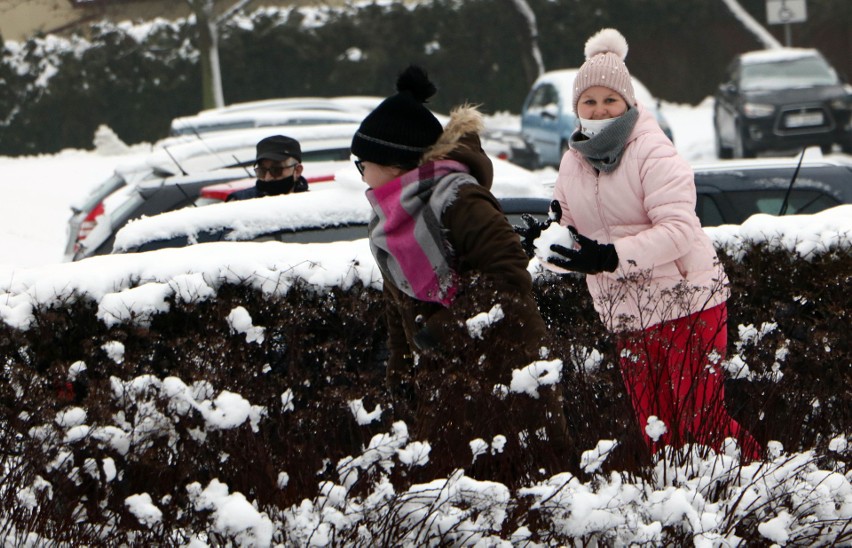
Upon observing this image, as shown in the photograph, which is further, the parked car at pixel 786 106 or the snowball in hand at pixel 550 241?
the parked car at pixel 786 106

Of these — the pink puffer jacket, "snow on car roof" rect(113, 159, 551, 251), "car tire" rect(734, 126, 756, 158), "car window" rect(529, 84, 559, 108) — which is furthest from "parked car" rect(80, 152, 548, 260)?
"car tire" rect(734, 126, 756, 158)

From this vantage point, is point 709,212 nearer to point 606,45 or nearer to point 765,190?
point 765,190

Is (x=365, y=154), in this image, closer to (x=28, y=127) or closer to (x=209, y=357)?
(x=209, y=357)

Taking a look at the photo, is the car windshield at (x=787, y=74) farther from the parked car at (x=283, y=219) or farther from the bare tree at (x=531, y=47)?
the parked car at (x=283, y=219)

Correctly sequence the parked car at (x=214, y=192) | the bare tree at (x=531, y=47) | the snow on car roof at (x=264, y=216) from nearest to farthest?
1. the snow on car roof at (x=264, y=216)
2. the parked car at (x=214, y=192)
3. the bare tree at (x=531, y=47)

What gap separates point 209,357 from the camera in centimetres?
384

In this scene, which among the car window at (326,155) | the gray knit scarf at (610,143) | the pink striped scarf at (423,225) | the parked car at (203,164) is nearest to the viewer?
the pink striped scarf at (423,225)

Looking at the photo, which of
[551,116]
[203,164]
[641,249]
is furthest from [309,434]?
[551,116]

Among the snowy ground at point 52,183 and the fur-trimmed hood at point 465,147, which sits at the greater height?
the fur-trimmed hood at point 465,147

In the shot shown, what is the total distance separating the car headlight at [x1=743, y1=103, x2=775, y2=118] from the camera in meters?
19.4

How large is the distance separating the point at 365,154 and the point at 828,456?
148 cm

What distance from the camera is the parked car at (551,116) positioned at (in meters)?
18.6

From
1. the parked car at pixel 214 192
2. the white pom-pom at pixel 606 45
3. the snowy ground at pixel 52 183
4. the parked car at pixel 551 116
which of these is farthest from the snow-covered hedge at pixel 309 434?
the parked car at pixel 551 116

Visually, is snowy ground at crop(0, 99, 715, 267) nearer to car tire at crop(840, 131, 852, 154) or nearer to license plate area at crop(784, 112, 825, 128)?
car tire at crop(840, 131, 852, 154)
